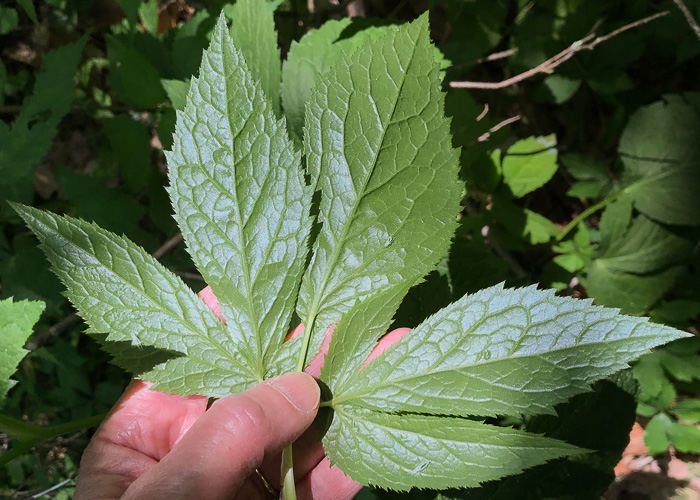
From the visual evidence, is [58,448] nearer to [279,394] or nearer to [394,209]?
[279,394]

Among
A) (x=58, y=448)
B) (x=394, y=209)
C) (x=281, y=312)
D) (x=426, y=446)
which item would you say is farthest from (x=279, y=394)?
(x=58, y=448)

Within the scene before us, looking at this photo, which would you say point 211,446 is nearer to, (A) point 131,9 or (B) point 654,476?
(A) point 131,9

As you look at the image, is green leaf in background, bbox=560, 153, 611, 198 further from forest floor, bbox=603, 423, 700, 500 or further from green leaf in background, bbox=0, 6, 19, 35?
green leaf in background, bbox=0, 6, 19, 35

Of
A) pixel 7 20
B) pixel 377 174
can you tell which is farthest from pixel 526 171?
pixel 7 20

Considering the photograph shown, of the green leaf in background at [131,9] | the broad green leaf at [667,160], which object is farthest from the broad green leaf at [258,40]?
the broad green leaf at [667,160]

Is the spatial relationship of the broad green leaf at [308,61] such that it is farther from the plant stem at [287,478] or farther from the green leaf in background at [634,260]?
the green leaf in background at [634,260]

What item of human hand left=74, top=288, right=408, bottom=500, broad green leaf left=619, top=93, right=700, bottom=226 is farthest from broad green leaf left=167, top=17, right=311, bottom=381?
broad green leaf left=619, top=93, right=700, bottom=226
